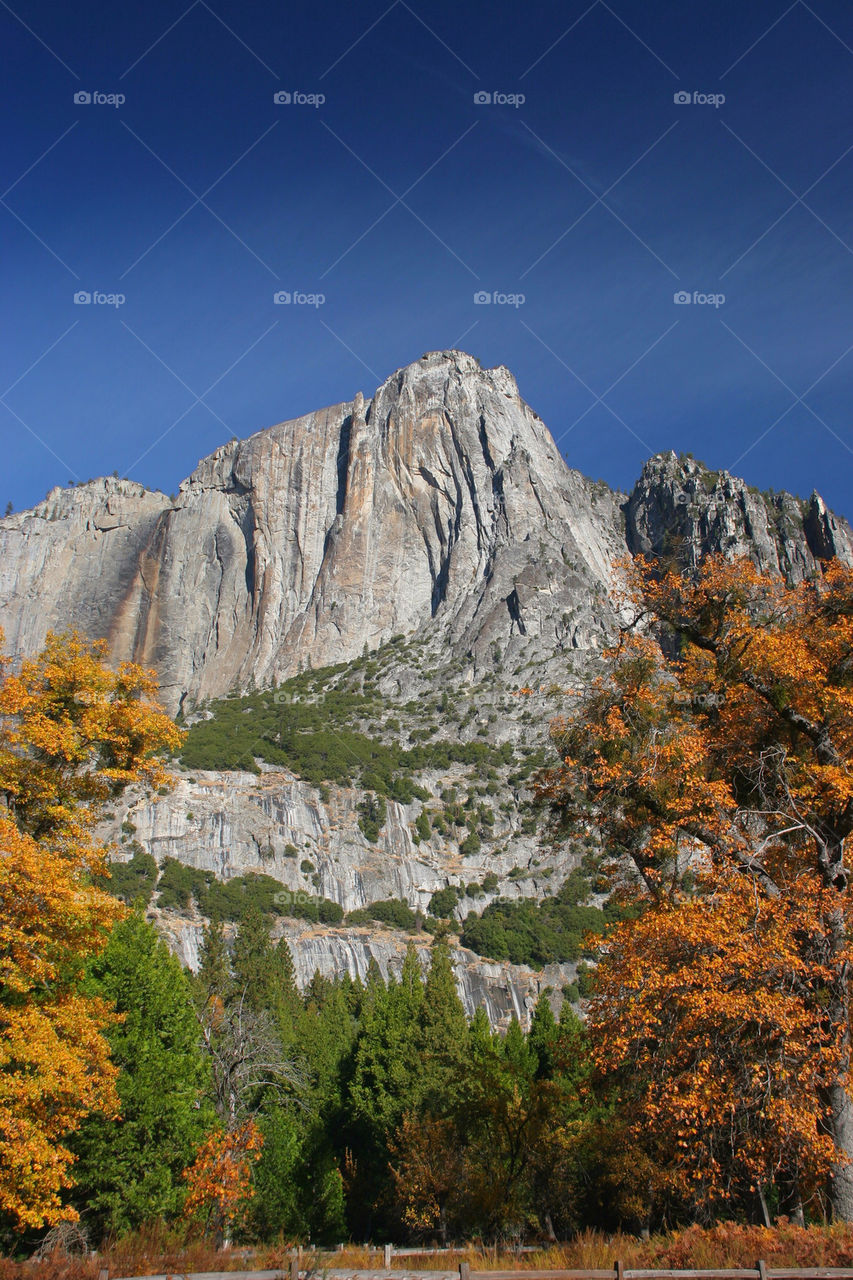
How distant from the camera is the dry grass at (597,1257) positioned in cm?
980

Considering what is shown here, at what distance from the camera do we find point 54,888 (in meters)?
13.2

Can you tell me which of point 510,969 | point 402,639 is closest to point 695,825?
point 510,969

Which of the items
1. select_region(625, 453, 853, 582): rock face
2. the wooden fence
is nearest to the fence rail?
the wooden fence

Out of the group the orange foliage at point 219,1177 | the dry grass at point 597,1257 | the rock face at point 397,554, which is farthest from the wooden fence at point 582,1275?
the rock face at point 397,554

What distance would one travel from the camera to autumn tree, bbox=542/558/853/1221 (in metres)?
11.3

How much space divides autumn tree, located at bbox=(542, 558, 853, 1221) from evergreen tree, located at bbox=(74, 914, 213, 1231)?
38.2ft

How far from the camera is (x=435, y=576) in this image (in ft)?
422

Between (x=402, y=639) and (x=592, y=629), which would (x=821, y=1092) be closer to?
(x=592, y=629)

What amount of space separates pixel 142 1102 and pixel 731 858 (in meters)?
14.6

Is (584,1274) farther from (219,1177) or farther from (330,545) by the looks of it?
(330,545)

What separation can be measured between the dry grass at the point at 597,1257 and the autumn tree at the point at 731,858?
0.84 metres

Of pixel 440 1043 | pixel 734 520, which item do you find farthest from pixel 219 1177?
pixel 734 520

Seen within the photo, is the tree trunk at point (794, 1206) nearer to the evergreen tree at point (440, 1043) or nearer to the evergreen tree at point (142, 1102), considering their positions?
the evergreen tree at point (142, 1102)

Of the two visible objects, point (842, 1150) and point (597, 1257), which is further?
point (842, 1150)
